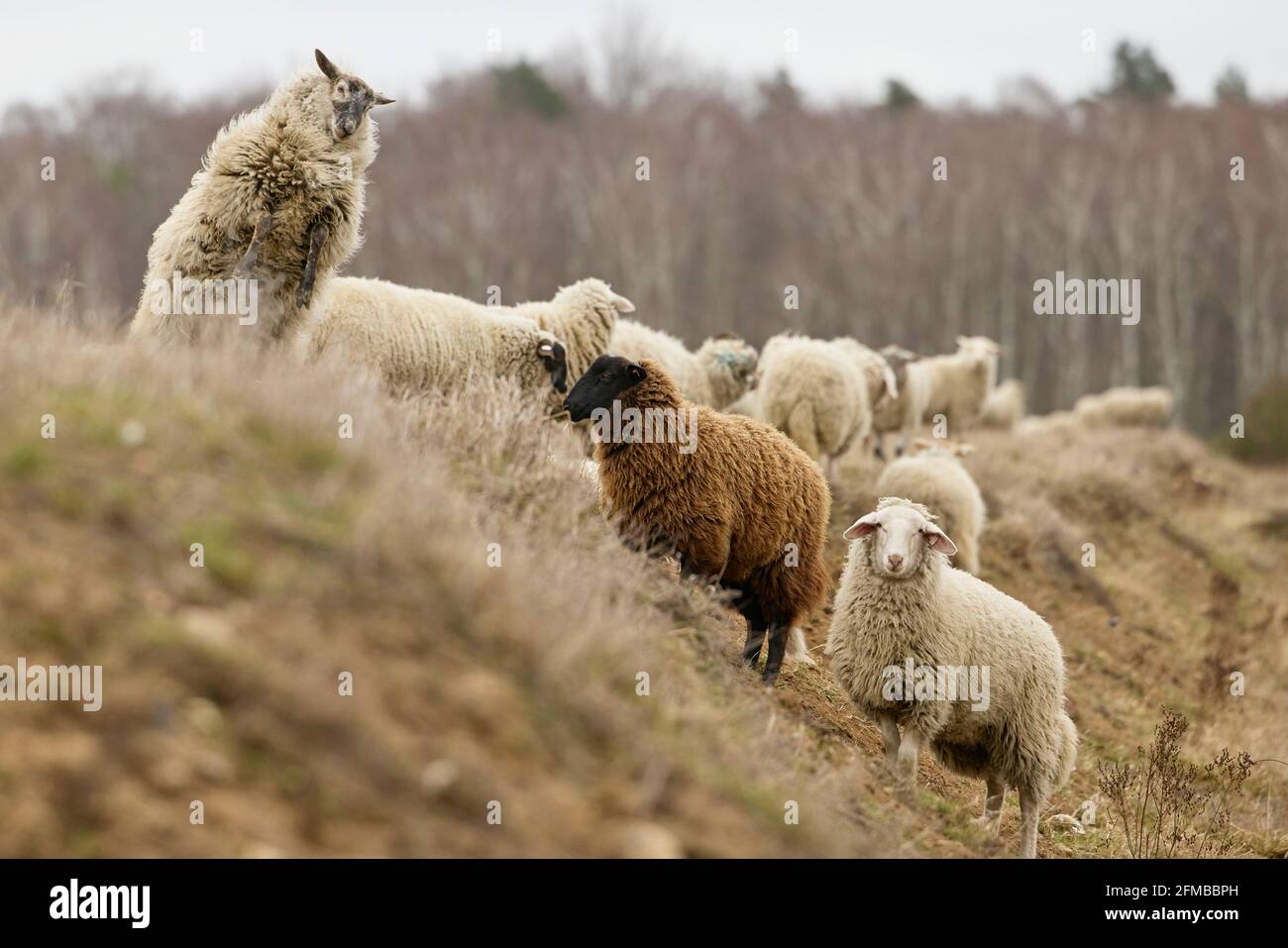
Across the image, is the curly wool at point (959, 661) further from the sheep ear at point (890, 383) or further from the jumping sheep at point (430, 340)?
the sheep ear at point (890, 383)

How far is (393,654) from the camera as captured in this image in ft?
15.9

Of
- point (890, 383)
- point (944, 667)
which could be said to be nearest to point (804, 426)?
point (890, 383)

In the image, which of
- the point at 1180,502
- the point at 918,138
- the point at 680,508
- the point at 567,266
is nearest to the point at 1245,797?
the point at 680,508

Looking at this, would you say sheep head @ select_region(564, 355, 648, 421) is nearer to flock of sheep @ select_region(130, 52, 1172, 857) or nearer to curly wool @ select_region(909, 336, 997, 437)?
flock of sheep @ select_region(130, 52, 1172, 857)

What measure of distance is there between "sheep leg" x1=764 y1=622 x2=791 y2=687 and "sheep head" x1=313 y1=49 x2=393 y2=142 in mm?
4283

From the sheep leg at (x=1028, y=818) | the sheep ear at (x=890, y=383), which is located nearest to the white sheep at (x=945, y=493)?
the sheep ear at (x=890, y=383)

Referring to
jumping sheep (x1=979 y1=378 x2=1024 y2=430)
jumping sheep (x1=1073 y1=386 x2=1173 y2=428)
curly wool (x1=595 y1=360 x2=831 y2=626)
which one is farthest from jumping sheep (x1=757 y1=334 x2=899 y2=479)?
jumping sheep (x1=1073 y1=386 x2=1173 y2=428)

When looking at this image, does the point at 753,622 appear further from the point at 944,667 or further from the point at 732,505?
the point at 944,667

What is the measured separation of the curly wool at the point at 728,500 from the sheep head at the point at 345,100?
2474 millimetres

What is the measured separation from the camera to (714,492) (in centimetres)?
821

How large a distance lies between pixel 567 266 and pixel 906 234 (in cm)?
1256

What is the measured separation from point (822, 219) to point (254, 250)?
44.7 metres

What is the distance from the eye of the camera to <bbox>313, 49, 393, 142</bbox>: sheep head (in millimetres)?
8633

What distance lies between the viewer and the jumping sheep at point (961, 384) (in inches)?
878
